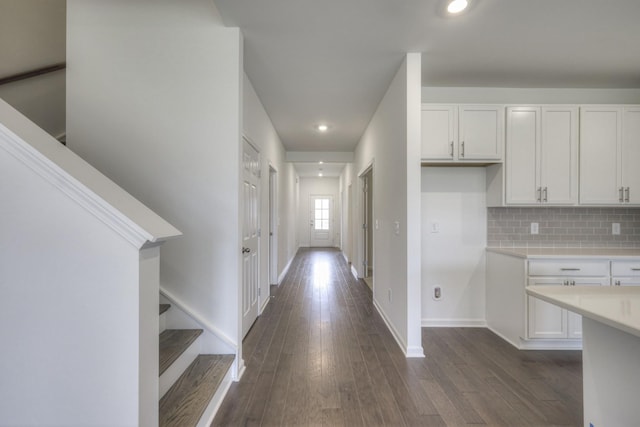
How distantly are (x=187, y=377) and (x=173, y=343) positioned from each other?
231 mm

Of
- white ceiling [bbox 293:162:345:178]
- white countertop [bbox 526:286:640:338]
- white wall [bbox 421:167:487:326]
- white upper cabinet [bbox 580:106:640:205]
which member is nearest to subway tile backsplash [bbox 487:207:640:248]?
white upper cabinet [bbox 580:106:640:205]

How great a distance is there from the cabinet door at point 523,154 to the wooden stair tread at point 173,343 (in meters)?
3.09

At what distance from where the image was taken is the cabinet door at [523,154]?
283 cm

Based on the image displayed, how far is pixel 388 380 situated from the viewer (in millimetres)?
2129

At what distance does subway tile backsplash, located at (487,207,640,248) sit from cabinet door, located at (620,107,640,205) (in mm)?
271

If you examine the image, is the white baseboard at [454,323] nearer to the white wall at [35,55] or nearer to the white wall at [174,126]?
the white wall at [174,126]

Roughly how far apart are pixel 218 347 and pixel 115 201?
4.97 ft

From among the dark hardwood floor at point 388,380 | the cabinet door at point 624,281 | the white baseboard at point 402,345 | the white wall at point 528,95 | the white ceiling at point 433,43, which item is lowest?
the dark hardwood floor at point 388,380

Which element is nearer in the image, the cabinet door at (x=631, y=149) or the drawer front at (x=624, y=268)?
the drawer front at (x=624, y=268)

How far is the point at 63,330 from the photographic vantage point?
1.01m

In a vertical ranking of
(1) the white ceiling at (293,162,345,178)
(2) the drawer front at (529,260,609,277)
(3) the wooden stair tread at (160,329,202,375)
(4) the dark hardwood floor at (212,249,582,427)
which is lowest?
(4) the dark hardwood floor at (212,249,582,427)

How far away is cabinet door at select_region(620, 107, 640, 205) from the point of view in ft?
9.23

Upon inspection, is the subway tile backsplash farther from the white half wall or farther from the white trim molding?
the white half wall

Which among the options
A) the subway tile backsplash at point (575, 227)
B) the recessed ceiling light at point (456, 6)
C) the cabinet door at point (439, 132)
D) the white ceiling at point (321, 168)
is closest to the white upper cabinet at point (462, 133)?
the cabinet door at point (439, 132)
